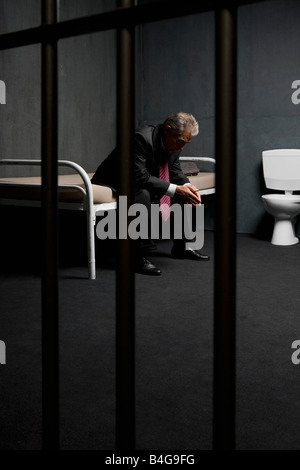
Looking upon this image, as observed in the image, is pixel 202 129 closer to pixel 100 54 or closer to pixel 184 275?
pixel 100 54

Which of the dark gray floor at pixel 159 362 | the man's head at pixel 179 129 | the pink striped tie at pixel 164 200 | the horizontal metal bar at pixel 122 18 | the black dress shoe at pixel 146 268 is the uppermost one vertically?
the man's head at pixel 179 129

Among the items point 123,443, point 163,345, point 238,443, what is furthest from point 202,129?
point 123,443

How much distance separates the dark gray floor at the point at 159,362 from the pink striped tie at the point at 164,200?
1.42 feet

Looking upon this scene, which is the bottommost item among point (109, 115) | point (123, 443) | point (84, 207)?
point (123, 443)

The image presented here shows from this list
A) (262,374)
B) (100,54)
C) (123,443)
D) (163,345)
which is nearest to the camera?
(123,443)

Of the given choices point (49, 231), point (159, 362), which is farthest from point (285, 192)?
point (49, 231)

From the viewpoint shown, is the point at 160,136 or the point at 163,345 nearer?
the point at 163,345

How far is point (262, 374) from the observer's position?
1.67 meters

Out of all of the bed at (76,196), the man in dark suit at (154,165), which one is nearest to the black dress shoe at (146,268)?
the man in dark suit at (154,165)

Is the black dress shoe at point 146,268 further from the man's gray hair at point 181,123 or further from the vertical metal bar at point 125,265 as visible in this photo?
the vertical metal bar at point 125,265

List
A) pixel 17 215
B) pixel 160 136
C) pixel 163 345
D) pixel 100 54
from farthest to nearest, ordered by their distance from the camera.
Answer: pixel 100 54 → pixel 17 215 → pixel 160 136 → pixel 163 345

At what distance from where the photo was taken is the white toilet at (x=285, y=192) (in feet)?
13.2

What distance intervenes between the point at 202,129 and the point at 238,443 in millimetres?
3796

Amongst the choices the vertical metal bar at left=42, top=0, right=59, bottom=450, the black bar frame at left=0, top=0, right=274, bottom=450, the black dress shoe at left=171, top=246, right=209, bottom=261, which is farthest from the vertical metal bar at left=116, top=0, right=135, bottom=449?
the black dress shoe at left=171, top=246, right=209, bottom=261
